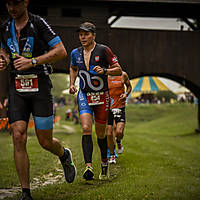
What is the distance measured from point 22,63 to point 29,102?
561 mm

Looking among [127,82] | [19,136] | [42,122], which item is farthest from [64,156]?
[127,82]

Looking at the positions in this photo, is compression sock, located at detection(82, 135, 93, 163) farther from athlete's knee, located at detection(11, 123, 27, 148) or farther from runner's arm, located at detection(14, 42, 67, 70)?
runner's arm, located at detection(14, 42, 67, 70)

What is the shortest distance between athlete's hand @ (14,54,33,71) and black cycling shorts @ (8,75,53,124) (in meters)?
0.29

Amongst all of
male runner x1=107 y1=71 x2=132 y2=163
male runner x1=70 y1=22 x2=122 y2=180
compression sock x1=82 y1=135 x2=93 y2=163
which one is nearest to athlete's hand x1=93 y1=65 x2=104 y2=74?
male runner x1=70 y1=22 x2=122 y2=180

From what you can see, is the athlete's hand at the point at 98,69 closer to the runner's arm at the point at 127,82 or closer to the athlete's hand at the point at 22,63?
the athlete's hand at the point at 22,63

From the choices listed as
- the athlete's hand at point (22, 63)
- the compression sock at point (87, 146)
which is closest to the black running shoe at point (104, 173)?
the compression sock at point (87, 146)

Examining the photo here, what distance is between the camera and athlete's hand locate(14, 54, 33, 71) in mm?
4344

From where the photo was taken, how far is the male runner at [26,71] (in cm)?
446

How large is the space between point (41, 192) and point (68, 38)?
15439 mm

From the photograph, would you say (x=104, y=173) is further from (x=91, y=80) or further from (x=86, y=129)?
(x=91, y=80)

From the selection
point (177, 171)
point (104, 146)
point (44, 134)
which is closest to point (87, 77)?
point (104, 146)

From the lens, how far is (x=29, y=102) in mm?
4664

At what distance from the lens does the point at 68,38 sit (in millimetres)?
20078

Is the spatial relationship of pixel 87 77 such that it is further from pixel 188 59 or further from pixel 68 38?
pixel 188 59
